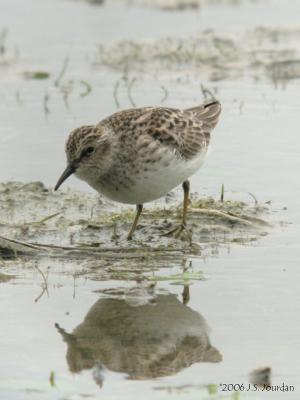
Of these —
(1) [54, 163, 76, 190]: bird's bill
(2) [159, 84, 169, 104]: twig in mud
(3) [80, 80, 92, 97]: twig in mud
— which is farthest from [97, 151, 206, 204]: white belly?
(3) [80, 80, 92, 97]: twig in mud

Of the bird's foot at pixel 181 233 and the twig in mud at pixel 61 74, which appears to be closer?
the bird's foot at pixel 181 233

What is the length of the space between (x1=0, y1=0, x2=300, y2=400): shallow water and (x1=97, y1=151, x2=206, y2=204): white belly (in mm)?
695

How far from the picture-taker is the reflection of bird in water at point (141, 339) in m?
6.84

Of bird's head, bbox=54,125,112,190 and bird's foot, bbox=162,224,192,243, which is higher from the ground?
bird's head, bbox=54,125,112,190

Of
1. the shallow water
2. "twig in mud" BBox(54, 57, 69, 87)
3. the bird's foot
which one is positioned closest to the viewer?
the shallow water

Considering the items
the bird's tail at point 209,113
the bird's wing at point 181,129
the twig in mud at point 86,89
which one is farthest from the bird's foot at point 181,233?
the twig in mud at point 86,89

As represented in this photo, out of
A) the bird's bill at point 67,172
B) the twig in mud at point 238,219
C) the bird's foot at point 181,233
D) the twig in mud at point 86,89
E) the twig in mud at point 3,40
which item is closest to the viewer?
the bird's bill at point 67,172

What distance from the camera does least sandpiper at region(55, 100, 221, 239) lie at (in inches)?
374

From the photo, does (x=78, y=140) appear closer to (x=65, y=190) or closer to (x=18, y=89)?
(x=65, y=190)

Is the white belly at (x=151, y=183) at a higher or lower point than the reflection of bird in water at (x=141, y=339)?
higher

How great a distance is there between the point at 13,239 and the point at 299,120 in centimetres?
546

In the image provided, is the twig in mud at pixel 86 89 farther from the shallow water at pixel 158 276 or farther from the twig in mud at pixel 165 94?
the twig in mud at pixel 165 94

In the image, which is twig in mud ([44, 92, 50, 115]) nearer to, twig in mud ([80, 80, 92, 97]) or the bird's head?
twig in mud ([80, 80, 92, 97])

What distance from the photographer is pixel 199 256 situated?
9289 mm
